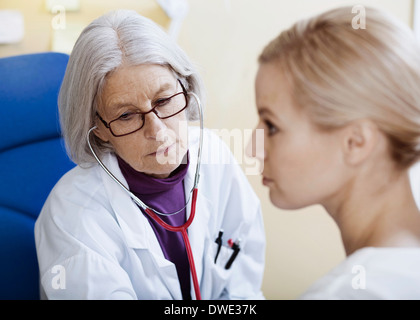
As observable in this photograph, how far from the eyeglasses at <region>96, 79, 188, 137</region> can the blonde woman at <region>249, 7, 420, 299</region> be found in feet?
1.01

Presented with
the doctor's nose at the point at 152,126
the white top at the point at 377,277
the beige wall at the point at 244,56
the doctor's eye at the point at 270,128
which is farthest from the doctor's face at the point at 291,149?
the beige wall at the point at 244,56

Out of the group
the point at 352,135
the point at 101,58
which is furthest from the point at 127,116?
the point at 352,135

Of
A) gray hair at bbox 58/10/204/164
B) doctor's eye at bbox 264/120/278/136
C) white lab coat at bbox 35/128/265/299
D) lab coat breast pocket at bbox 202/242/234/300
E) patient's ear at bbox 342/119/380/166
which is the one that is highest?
gray hair at bbox 58/10/204/164

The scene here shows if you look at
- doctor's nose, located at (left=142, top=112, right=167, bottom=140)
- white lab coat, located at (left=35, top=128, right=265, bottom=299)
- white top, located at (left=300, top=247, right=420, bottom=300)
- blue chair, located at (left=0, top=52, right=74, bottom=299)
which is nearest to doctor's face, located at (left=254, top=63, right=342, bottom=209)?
white top, located at (left=300, top=247, right=420, bottom=300)

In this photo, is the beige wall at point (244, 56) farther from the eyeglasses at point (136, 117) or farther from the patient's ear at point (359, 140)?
the patient's ear at point (359, 140)

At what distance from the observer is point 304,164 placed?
28.6 inches

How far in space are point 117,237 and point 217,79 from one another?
55cm

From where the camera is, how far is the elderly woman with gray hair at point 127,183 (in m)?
0.95

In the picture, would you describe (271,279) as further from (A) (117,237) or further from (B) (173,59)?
(B) (173,59)

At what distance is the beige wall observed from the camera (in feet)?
4.03

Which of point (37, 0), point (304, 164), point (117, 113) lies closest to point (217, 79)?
point (117, 113)

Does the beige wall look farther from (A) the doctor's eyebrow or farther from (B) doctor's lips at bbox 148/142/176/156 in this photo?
(A) the doctor's eyebrow

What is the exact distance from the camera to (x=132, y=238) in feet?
3.30

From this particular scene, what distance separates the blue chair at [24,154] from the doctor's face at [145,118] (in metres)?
0.23
